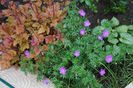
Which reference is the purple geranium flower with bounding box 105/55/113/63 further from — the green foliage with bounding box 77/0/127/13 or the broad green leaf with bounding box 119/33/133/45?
the green foliage with bounding box 77/0/127/13

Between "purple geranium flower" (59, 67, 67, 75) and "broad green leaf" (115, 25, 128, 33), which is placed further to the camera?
"broad green leaf" (115, 25, 128, 33)

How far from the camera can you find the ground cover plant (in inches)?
116

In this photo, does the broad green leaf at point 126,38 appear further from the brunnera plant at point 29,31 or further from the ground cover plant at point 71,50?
the brunnera plant at point 29,31

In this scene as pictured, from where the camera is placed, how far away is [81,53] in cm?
300

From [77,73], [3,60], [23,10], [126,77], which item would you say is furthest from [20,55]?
[126,77]

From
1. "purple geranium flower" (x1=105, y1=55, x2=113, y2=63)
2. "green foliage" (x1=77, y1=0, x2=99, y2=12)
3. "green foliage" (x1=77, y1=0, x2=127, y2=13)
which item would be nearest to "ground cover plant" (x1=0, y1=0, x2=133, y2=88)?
"purple geranium flower" (x1=105, y1=55, x2=113, y2=63)

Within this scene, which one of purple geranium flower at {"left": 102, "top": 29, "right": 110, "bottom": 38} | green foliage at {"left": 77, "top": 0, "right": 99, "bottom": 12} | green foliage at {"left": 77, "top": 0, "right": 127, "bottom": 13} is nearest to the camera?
purple geranium flower at {"left": 102, "top": 29, "right": 110, "bottom": 38}

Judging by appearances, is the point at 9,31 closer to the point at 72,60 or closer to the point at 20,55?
the point at 20,55

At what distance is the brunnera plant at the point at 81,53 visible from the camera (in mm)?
2920

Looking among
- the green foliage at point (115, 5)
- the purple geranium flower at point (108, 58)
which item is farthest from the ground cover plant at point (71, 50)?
the green foliage at point (115, 5)

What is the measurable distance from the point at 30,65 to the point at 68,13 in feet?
2.00

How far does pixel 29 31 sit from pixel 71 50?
0.47 m

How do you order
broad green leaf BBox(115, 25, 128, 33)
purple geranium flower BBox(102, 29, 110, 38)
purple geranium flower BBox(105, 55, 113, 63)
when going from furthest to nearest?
broad green leaf BBox(115, 25, 128, 33), purple geranium flower BBox(102, 29, 110, 38), purple geranium flower BBox(105, 55, 113, 63)

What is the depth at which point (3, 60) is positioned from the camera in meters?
3.22
